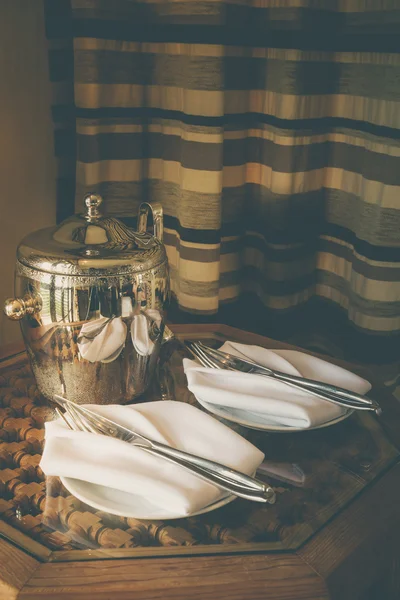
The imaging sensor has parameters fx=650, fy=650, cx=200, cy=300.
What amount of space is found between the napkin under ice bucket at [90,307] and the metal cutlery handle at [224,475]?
0.14 metres

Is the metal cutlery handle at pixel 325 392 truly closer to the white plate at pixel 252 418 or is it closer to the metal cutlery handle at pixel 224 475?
the white plate at pixel 252 418

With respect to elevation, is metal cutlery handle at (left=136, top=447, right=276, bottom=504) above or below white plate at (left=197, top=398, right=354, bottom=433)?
above

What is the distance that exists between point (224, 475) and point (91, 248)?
0.82 ft

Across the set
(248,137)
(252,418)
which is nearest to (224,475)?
(252,418)

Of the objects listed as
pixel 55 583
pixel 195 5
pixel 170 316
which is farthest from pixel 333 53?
pixel 55 583

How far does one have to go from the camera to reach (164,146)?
0.98 meters

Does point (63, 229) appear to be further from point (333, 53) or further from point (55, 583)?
point (333, 53)

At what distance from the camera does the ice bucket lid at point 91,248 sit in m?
0.59

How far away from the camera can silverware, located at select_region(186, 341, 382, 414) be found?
576 mm

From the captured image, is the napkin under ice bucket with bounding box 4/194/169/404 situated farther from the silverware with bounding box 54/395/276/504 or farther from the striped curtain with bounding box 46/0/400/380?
the striped curtain with bounding box 46/0/400/380

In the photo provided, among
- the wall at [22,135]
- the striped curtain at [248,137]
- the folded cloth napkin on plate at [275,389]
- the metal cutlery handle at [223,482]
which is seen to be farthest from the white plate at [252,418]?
the wall at [22,135]

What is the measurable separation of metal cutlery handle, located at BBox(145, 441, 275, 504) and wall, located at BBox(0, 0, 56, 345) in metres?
0.58

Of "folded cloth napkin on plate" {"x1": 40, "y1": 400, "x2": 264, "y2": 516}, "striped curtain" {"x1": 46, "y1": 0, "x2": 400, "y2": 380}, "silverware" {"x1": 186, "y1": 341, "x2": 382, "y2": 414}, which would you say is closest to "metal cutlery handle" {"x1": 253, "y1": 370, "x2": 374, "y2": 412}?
"silverware" {"x1": 186, "y1": 341, "x2": 382, "y2": 414}

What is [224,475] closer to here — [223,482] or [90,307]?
[223,482]
